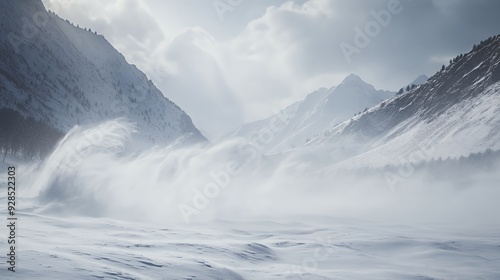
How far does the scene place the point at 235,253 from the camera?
47.9 feet

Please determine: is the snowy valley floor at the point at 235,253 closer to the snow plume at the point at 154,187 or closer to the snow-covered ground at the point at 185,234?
the snow-covered ground at the point at 185,234

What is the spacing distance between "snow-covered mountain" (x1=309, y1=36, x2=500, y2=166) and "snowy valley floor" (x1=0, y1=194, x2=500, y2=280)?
90100 millimetres

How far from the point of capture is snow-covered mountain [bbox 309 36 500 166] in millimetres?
108125

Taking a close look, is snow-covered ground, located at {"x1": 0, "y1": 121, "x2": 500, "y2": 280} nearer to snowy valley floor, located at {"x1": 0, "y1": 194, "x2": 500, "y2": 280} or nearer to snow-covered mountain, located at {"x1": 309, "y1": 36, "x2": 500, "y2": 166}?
snowy valley floor, located at {"x1": 0, "y1": 194, "x2": 500, "y2": 280}

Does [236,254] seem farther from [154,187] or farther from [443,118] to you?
[443,118]

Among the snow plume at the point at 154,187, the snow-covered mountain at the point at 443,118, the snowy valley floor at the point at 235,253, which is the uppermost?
the snow-covered mountain at the point at 443,118

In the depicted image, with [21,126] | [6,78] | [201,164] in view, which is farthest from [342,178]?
[6,78]

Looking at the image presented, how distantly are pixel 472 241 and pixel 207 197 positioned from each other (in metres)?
22.2

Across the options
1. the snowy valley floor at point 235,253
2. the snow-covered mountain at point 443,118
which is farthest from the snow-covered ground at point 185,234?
the snow-covered mountain at point 443,118

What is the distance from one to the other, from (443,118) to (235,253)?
145 meters

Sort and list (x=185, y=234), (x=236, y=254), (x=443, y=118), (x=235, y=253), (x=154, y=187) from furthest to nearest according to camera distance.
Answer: (x=443, y=118), (x=154, y=187), (x=185, y=234), (x=235, y=253), (x=236, y=254)

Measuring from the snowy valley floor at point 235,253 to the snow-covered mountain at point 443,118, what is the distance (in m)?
90.1

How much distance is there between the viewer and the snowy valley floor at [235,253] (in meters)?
9.53

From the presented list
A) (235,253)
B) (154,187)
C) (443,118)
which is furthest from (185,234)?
(443,118)
